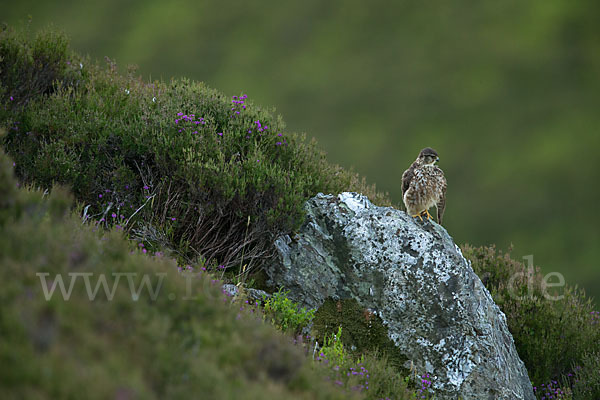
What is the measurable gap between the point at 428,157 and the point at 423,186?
1.63 ft

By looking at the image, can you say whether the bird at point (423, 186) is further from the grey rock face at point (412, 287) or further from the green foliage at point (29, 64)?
the green foliage at point (29, 64)

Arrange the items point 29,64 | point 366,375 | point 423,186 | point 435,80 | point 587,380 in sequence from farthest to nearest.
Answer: point 435,80 → point 29,64 → point 587,380 → point 423,186 → point 366,375

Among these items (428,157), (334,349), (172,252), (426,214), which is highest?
(428,157)

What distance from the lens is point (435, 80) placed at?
57.0m

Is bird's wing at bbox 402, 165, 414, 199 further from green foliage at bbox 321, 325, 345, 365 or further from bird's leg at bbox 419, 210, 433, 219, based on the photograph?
green foliage at bbox 321, 325, 345, 365

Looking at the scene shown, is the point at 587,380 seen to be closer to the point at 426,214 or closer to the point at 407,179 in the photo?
the point at 426,214

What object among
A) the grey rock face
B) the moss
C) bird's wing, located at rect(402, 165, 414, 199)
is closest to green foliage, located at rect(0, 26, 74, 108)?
the grey rock face

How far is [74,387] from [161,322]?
83 centimetres

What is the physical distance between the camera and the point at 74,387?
2484 mm

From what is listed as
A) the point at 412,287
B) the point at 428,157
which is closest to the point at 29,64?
the point at 428,157

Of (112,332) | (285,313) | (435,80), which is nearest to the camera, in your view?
(112,332)

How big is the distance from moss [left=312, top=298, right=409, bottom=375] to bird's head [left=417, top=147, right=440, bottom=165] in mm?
2195

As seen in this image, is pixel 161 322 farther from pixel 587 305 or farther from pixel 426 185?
pixel 587 305

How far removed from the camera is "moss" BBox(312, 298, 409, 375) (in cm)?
617
